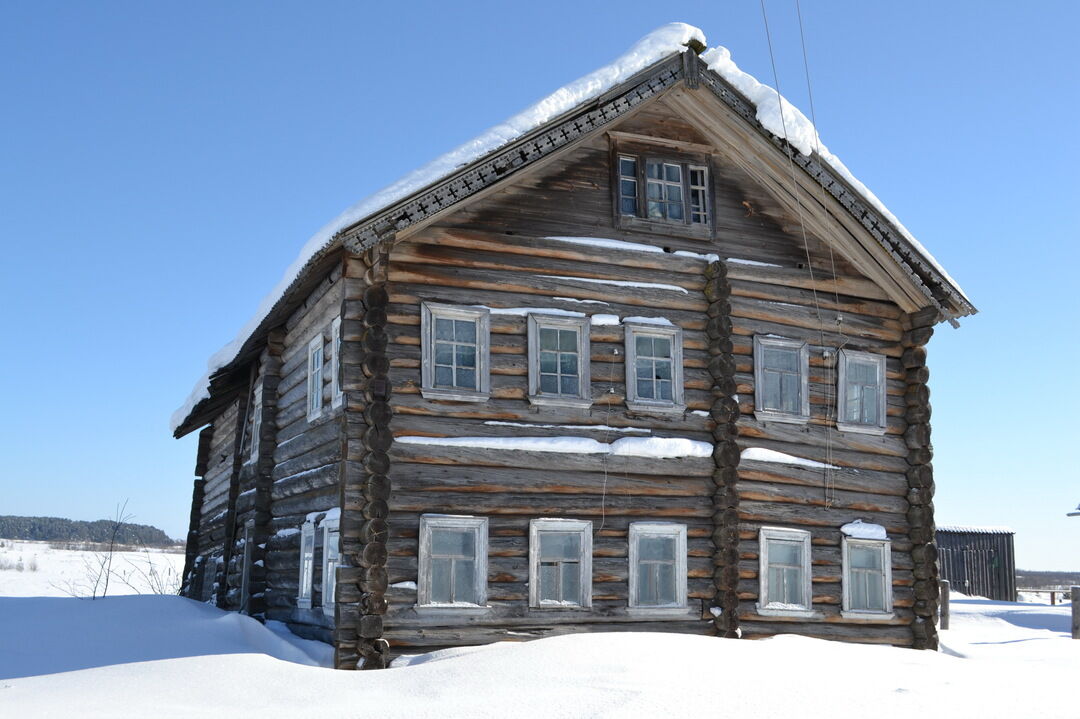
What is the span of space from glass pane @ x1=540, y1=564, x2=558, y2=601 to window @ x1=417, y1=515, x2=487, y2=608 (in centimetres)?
82

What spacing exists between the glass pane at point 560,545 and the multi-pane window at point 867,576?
4534 millimetres

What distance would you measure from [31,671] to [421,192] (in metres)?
7.36

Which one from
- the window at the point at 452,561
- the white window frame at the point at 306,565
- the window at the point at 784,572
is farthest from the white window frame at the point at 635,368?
the white window frame at the point at 306,565

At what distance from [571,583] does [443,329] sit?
12.4 ft

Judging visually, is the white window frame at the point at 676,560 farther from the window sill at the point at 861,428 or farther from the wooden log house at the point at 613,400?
the window sill at the point at 861,428

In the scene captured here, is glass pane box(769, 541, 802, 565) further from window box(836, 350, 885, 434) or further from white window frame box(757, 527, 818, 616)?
window box(836, 350, 885, 434)

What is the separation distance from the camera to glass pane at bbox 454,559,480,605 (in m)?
13.5

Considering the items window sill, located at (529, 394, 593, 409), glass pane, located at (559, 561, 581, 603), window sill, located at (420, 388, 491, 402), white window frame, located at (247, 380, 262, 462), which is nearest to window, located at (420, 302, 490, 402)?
window sill, located at (420, 388, 491, 402)

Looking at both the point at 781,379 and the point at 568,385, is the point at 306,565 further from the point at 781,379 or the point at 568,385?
the point at 781,379

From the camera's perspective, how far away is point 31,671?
12523mm

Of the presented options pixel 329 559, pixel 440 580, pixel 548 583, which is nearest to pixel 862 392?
pixel 548 583

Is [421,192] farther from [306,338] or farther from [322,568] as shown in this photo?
[322,568]

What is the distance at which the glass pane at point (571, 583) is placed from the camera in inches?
554

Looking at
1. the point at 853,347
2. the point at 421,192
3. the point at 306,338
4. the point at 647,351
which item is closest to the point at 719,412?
the point at 647,351
